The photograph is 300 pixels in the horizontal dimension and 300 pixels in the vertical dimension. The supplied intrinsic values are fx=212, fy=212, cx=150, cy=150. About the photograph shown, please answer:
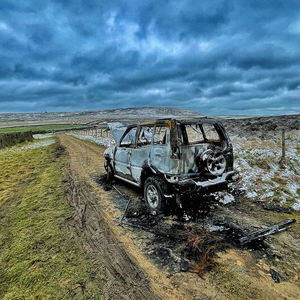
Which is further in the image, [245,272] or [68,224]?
[68,224]

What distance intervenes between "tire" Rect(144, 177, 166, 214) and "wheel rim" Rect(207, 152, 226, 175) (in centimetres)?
107

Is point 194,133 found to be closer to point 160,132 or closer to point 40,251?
point 160,132

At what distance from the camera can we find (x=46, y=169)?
10.2m

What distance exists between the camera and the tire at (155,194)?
15.4ft

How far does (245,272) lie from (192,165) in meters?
2.14

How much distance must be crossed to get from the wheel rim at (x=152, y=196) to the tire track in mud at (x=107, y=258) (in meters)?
1.16

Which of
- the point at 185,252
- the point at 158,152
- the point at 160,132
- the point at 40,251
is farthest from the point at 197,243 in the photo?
the point at 160,132

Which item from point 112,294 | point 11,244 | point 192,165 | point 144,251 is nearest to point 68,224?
point 11,244

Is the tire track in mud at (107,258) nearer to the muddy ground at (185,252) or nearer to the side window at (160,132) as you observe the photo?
the muddy ground at (185,252)

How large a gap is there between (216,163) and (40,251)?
12.4ft

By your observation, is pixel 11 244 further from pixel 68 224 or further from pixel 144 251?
pixel 144 251

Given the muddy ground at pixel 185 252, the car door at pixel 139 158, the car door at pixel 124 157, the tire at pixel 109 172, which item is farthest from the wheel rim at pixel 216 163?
the tire at pixel 109 172

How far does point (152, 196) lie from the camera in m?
5.07

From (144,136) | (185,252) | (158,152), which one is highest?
(144,136)
